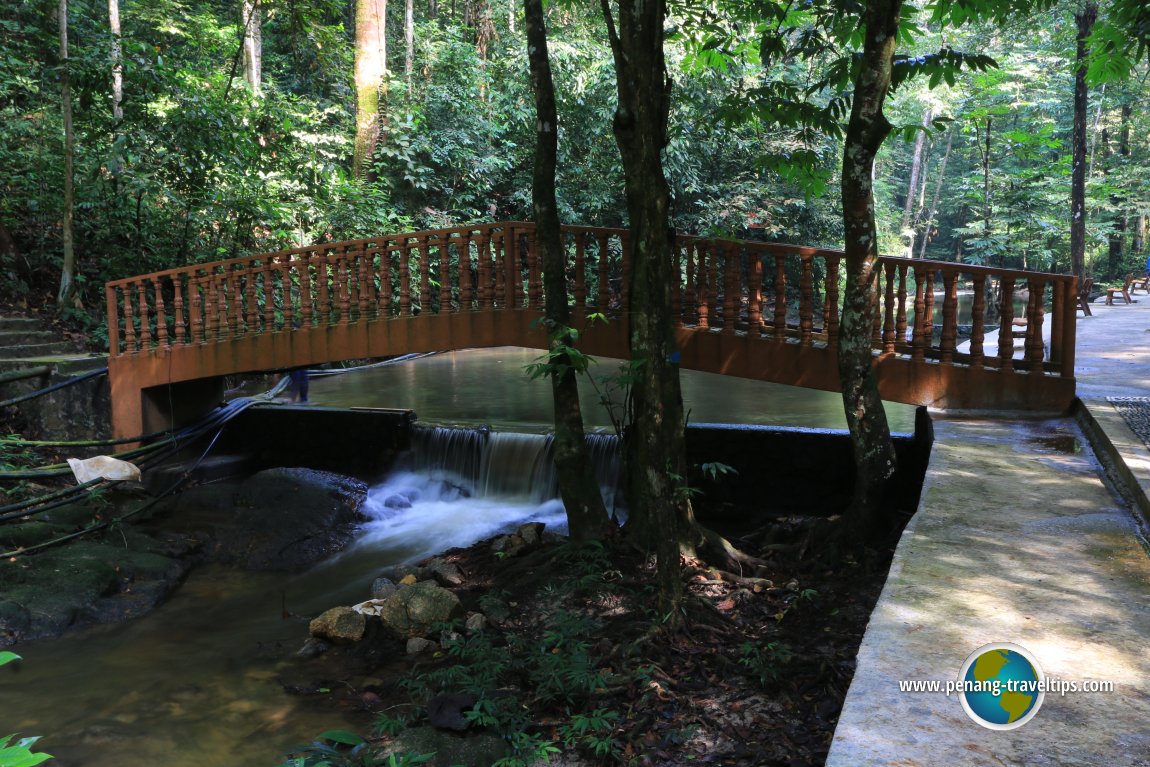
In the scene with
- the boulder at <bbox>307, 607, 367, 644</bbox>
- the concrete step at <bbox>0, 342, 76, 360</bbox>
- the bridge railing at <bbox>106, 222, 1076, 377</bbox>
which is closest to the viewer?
the boulder at <bbox>307, 607, 367, 644</bbox>

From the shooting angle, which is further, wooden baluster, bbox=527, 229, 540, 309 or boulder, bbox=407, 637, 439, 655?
wooden baluster, bbox=527, 229, 540, 309

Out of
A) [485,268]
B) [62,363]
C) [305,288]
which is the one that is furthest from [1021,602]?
[62,363]

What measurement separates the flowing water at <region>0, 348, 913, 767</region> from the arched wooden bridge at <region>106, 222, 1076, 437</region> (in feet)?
5.43

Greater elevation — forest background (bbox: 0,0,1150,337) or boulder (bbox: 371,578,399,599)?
forest background (bbox: 0,0,1150,337)

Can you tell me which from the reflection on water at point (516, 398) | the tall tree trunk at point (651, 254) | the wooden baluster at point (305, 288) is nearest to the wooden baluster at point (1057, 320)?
the tall tree trunk at point (651, 254)

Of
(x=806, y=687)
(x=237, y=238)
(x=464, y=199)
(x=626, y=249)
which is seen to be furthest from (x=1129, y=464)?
(x=464, y=199)

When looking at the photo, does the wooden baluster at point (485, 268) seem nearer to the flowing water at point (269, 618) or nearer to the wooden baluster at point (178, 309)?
the flowing water at point (269, 618)

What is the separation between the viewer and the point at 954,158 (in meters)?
41.3

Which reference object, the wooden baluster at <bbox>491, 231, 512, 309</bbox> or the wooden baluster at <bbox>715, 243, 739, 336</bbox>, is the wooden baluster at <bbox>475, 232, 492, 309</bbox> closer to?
the wooden baluster at <bbox>491, 231, 512, 309</bbox>

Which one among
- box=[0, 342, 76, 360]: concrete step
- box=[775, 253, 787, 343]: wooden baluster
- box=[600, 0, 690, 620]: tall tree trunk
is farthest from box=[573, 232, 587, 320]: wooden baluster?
box=[0, 342, 76, 360]: concrete step

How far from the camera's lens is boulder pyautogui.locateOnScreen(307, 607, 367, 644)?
5453 mm

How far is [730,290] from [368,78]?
10.4 m

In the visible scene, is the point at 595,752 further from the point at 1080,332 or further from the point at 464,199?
the point at 464,199

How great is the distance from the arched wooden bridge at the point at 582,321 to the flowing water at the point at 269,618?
165cm
